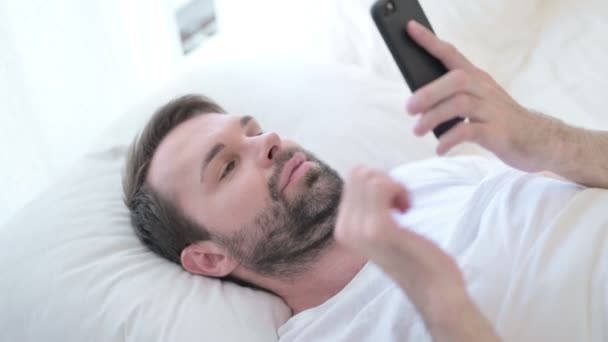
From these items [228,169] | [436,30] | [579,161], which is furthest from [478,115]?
[436,30]

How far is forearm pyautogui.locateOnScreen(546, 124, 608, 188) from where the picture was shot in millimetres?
728

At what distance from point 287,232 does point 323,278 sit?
9 centimetres

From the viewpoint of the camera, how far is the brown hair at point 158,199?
0.93m

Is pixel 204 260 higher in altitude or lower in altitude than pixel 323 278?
higher

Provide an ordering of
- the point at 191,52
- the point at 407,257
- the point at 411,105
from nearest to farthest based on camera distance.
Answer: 1. the point at 407,257
2. the point at 411,105
3. the point at 191,52

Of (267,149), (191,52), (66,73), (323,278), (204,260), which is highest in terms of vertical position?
(66,73)

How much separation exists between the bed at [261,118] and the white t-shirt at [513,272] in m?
0.15

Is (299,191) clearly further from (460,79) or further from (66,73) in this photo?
(66,73)

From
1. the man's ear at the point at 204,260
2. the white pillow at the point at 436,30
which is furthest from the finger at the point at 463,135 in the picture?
the white pillow at the point at 436,30

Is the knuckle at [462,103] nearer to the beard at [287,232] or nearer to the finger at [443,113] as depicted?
the finger at [443,113]

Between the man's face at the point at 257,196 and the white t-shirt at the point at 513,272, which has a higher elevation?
the man's face at the point at 257,196

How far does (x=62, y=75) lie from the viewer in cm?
113

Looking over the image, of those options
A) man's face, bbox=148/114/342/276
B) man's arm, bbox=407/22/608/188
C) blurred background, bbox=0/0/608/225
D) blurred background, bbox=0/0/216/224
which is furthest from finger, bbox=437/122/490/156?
blurred background, bbox=0/0/216/224

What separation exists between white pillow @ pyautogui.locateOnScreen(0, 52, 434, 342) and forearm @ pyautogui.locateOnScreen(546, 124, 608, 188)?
0.42m
